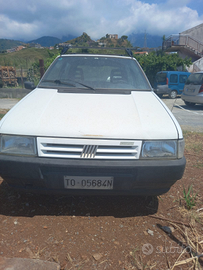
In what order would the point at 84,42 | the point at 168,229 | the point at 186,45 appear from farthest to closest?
1. the point at 186,45
2. the point at 84,42
3. the point at 168,229

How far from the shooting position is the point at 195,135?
5.92m

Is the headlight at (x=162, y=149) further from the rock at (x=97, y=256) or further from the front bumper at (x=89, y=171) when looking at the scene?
the rock at (x=97, y=256)

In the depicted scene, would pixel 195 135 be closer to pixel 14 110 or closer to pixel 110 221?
pixel 110 221

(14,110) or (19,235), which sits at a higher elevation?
(14,110)

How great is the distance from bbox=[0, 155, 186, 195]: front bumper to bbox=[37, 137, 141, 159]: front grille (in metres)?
0.05

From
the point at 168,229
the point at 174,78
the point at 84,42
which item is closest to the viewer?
the point at 168,229

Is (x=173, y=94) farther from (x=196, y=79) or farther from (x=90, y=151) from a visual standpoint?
(x=90, y=151)

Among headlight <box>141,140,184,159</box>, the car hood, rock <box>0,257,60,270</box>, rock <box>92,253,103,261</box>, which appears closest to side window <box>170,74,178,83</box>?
the car hood

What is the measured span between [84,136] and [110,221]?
3.27 ft

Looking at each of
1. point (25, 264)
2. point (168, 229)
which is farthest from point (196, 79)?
point (25, 264)

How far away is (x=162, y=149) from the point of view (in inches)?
82.4

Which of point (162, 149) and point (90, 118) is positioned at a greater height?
point (90, 118)

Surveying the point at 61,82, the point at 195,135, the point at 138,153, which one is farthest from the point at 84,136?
the point at 195,135

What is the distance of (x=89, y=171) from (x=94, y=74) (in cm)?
178
